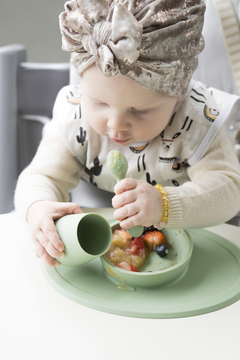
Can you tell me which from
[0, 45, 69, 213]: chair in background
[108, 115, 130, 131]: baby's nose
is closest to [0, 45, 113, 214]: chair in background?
[0, 45, 69, 213]: chair in background

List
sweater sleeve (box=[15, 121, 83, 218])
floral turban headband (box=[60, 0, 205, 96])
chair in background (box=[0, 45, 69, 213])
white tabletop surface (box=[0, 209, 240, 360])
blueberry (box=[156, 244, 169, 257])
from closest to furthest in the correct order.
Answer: white tabletop surface (box=[0, 209, 240, 360]) → floral turban headband (box=[60, 0, 205, 96]) → blueberry (box=[156, 244, 169, 257]) → sweater sleeve (box=[15, 121, 83, 218]) → chair in background (box=[0, 45, 69, 213])

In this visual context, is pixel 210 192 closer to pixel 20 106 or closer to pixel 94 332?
pixel 94 332

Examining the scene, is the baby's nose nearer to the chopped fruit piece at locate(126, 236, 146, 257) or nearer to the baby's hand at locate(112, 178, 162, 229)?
the baby's hand at locate(112, 178, 162, 229)

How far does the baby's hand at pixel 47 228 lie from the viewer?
0.61 m

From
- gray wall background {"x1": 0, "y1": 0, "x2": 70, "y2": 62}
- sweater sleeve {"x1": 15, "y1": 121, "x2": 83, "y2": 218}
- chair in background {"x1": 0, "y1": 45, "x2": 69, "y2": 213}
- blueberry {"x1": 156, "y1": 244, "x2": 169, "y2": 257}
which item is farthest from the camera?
gray wall background {"x1": 0, "y1": 0, "x2": 70, "y2": 62}

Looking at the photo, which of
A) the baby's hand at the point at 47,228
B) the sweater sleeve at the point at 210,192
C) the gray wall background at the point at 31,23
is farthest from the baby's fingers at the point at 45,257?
the gray wall background at the point at 31,23

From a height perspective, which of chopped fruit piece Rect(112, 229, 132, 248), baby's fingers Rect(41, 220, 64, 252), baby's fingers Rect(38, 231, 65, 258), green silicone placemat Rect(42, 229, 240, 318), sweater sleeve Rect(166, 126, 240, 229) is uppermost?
sweater sleeve Rect(166, 126, 240, 229)

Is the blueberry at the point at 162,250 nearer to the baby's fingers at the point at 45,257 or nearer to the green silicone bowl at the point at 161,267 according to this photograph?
the green silicone bowl at the point at 161,267

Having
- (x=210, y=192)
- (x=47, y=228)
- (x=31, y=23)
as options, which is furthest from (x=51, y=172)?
(x=31, y=23)

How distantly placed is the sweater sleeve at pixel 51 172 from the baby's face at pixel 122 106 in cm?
19

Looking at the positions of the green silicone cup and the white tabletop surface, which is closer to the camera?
the white tabletop surface

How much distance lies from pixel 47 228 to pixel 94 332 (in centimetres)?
20

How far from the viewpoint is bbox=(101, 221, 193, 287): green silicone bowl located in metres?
0.58

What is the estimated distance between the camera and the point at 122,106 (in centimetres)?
64
